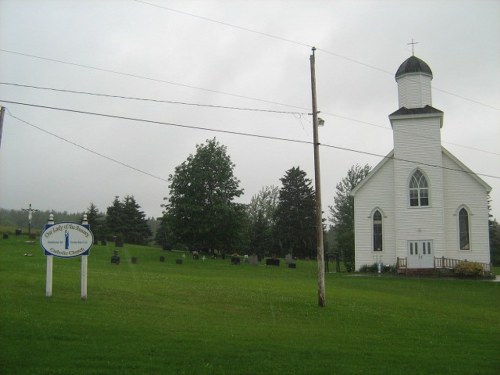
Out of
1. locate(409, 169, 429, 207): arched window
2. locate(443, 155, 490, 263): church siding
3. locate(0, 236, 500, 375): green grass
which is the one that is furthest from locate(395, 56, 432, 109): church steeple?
locate(0, 236, 500, 375): green grass

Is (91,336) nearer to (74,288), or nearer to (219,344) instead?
(219,344)

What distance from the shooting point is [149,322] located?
38.6ft

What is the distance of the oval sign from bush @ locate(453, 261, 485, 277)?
25238 millimetres

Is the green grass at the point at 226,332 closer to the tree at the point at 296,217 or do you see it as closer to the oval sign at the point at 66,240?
the oval sign at the point at 66,240

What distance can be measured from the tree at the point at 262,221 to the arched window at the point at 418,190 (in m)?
33.0

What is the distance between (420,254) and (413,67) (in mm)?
13365

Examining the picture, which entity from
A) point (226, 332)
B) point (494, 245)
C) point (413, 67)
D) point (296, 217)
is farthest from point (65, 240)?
point (494, 245)

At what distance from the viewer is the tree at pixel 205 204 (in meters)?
55.0

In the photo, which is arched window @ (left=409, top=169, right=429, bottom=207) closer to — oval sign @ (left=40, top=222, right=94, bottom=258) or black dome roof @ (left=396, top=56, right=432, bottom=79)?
black dome roof @ (left=396, top=56, right=432, bottom=79)

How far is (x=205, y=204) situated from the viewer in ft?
184

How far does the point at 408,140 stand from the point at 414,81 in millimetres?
4490

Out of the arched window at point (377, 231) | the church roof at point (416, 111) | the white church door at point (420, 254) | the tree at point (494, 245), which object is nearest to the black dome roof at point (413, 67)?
the church roof at point (416, 111)

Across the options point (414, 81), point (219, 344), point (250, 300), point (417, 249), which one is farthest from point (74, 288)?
point (414, 81)

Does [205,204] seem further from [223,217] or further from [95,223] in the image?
[95,223]
